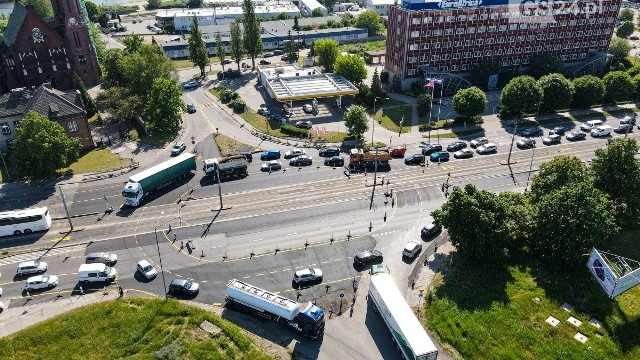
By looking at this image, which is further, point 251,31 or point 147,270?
point 251,31

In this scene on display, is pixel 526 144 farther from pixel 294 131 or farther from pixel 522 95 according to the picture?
pixel 294 131

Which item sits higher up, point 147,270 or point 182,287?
point 147,270

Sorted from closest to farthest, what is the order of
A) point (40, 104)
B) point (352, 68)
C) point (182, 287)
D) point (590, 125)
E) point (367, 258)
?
point (182, 287)
point (367, 258)
point (40, 104)
point (590, 125)
point (352, 68)

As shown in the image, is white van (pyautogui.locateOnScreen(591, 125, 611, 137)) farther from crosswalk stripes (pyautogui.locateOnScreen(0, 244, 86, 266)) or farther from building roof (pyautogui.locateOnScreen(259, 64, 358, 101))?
crosswalk stripes (pyautogui.locateOnScreen(0, 244, 86, 266))

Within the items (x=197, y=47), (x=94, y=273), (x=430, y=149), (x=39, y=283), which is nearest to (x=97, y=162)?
(x=39, y=283)

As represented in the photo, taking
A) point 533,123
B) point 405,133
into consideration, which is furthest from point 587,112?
point 405,133

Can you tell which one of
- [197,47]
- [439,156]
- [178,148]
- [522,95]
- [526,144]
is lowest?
[526,144]
